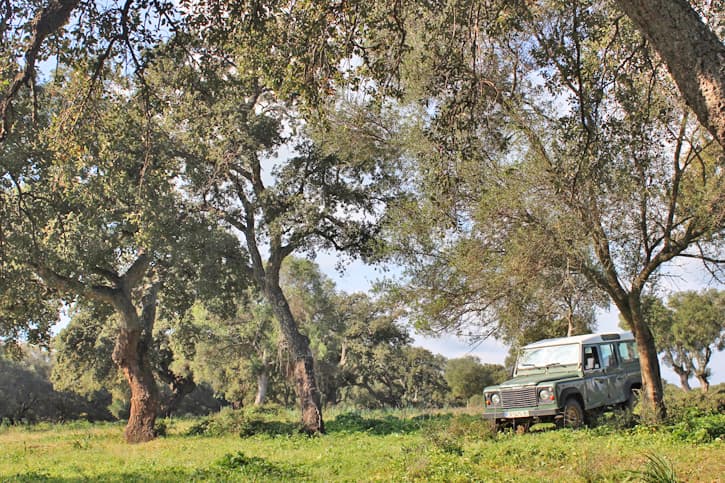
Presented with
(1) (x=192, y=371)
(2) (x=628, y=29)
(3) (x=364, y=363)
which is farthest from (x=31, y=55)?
(3) (x=364, y=363)

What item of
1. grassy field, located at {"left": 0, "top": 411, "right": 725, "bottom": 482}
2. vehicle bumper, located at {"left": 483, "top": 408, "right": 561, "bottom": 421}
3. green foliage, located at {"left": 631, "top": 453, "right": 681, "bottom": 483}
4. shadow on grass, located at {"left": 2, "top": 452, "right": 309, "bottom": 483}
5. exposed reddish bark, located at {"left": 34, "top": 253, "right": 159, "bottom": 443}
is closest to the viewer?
green foliage, located at {"left": 631, "top": 453, "right": 681, "bottom": 483}

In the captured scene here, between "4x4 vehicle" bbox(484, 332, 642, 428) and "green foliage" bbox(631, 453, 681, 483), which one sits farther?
"4x4 vehicle" bbox(484, 332, 642, 428)

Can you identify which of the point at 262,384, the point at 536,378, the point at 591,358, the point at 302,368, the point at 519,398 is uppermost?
the point at 262,384

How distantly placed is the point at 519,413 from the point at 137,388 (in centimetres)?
1301

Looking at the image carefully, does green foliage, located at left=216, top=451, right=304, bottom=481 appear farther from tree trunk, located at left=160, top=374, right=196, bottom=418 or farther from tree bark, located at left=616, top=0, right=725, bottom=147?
tree trunk, located at left=160, top=374, right=196, bottom=418

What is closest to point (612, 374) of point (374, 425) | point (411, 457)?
point (374, 425)

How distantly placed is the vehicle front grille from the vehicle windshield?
1823 millimetres

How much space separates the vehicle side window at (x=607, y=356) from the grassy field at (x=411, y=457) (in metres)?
3.41

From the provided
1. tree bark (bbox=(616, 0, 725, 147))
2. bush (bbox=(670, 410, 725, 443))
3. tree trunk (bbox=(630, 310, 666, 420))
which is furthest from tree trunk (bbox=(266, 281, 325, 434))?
tree bark (bbox=(616, 0, 725, 147))

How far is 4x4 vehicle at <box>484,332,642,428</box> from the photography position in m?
14.5

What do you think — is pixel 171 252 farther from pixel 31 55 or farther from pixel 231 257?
pixel 31 55

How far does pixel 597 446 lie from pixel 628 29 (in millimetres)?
7443

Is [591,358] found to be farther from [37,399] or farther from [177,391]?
[37,399]

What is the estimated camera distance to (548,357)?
54.2 ft
